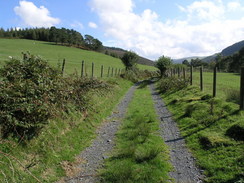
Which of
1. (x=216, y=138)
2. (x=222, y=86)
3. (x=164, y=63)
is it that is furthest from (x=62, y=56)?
(x=216, y=138)

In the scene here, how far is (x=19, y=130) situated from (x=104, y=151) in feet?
7.63

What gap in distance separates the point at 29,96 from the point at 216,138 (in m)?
5.32

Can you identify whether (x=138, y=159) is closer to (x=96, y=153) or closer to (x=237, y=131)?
(x=96, y=153)

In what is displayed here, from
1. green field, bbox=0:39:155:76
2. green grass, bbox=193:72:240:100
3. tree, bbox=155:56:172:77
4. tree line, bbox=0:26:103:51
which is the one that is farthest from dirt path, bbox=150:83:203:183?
tree line, bbox=0:26:103:51

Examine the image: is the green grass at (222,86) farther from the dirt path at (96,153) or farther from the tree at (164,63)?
the tree at (164,63)

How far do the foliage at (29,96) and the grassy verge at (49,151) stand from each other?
1.00 ft

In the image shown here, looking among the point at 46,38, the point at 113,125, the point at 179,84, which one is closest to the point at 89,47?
the point at 46,38

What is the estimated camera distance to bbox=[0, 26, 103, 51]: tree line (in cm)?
8643

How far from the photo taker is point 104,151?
5438mm

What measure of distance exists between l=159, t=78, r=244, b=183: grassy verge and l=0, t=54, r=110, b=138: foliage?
4.16 metres

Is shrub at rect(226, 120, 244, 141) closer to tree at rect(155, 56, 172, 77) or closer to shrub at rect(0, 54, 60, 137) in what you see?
A: shrub at rect(0, 54, 60, 137)

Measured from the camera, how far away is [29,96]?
4.78m

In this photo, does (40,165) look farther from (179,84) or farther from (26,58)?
(179,84)

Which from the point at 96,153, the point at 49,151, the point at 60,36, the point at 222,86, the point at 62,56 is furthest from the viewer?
the point at 60,36
